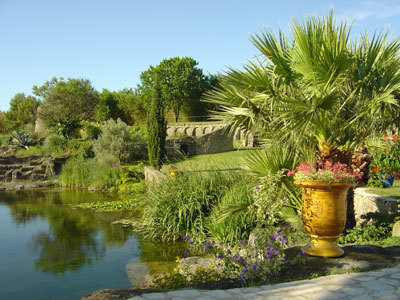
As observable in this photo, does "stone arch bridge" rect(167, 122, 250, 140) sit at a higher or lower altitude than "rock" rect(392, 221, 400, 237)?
higher

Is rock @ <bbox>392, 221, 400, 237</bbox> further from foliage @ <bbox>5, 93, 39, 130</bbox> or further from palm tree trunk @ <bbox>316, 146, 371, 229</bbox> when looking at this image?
foliage @ <bbox>5, 93, 39, 130</bbox>

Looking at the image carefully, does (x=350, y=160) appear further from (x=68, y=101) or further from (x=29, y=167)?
(x=68, y=101)

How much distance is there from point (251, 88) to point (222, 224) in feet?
9.62

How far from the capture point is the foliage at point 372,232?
5.82 m

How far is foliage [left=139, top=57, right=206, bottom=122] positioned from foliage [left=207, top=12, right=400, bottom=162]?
3539cm

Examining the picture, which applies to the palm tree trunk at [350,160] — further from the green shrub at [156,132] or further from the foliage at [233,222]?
the green shrub at [156,132]

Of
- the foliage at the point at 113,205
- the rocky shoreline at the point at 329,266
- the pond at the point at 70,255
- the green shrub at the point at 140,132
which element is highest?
the green shrub at the point at 140,132

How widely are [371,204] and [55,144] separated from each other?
62.7ft

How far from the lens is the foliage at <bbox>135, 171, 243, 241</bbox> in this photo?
8.09 metres

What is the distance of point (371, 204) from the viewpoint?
6.96 meters

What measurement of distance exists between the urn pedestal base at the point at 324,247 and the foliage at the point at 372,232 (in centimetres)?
132

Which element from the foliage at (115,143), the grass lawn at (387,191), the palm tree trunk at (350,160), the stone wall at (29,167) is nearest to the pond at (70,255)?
the palm tree trunk at (350,160)

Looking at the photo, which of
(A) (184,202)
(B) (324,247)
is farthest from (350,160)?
(A) (184,202)

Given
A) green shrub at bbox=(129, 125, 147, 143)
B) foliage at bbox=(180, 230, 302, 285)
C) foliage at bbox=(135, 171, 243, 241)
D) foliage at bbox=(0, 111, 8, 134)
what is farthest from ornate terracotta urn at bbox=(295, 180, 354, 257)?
foliage at bbox=(0, 111, 8, 134)
